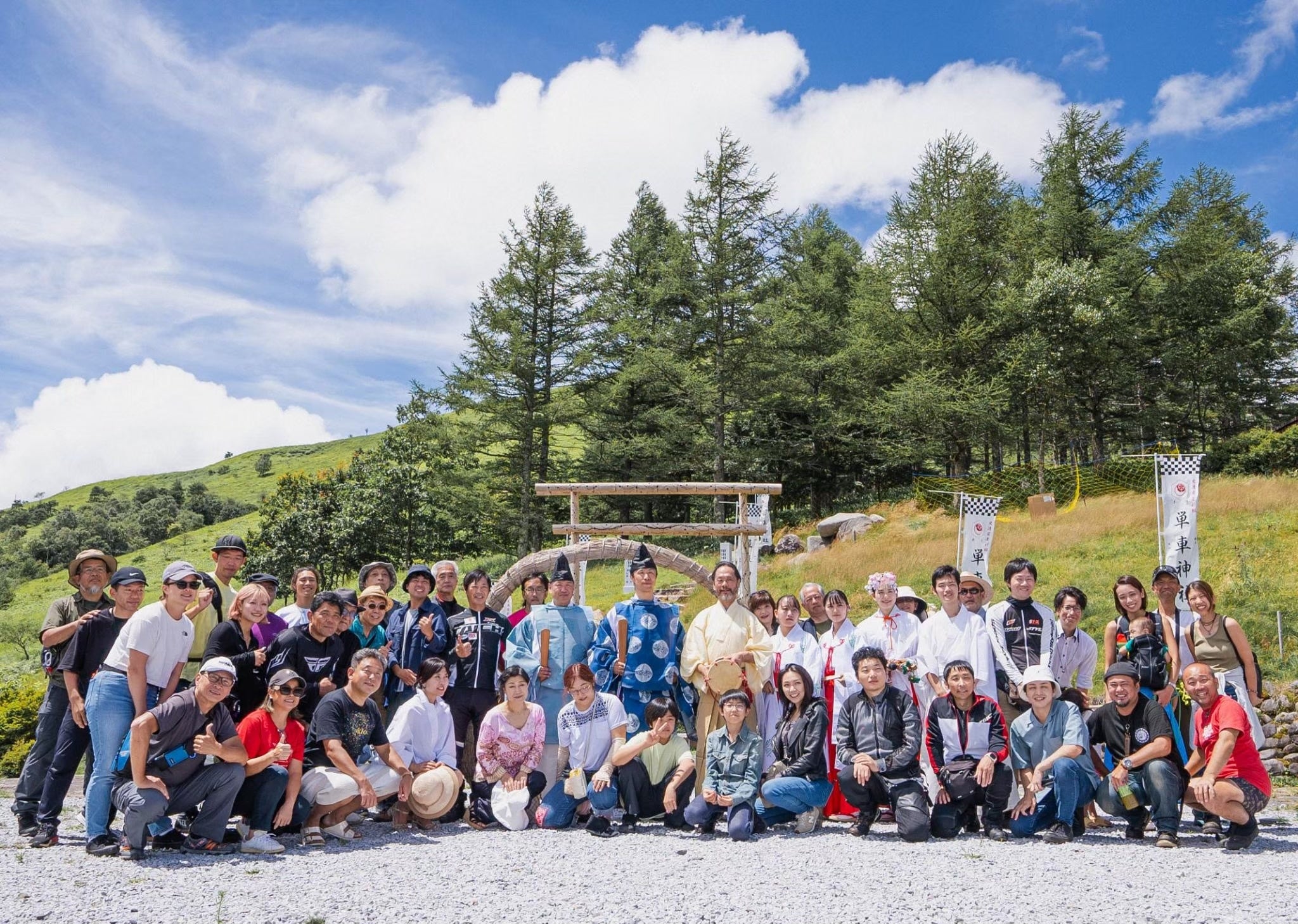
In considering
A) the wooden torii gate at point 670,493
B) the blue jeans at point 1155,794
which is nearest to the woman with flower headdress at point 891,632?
the blue jeans at point 1155,794

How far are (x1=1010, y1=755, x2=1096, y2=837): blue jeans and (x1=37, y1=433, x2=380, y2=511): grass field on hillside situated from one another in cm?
7975

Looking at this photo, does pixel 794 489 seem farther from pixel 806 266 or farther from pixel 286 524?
pixel 286 524

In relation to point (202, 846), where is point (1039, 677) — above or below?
above

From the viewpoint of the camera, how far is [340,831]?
5430 mm

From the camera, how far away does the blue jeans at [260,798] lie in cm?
527

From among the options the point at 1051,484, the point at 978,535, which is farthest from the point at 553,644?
the point at 1051,484

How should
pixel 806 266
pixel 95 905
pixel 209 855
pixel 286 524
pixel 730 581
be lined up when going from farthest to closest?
1. pixel 806 266
2. pixel 286 524
3. pixel 730 581
4. pixel 209 855
5. pixel 95 905

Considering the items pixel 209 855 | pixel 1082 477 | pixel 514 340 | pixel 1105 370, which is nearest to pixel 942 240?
pixel 1105 370

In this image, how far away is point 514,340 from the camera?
94.4 ft

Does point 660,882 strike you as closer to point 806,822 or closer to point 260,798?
point 806,822

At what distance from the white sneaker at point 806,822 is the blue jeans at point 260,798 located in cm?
343

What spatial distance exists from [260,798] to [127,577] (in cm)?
163

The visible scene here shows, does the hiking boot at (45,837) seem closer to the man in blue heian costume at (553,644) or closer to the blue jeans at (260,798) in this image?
the blue jeans at (260,798)

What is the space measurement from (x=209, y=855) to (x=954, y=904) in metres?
4.23
